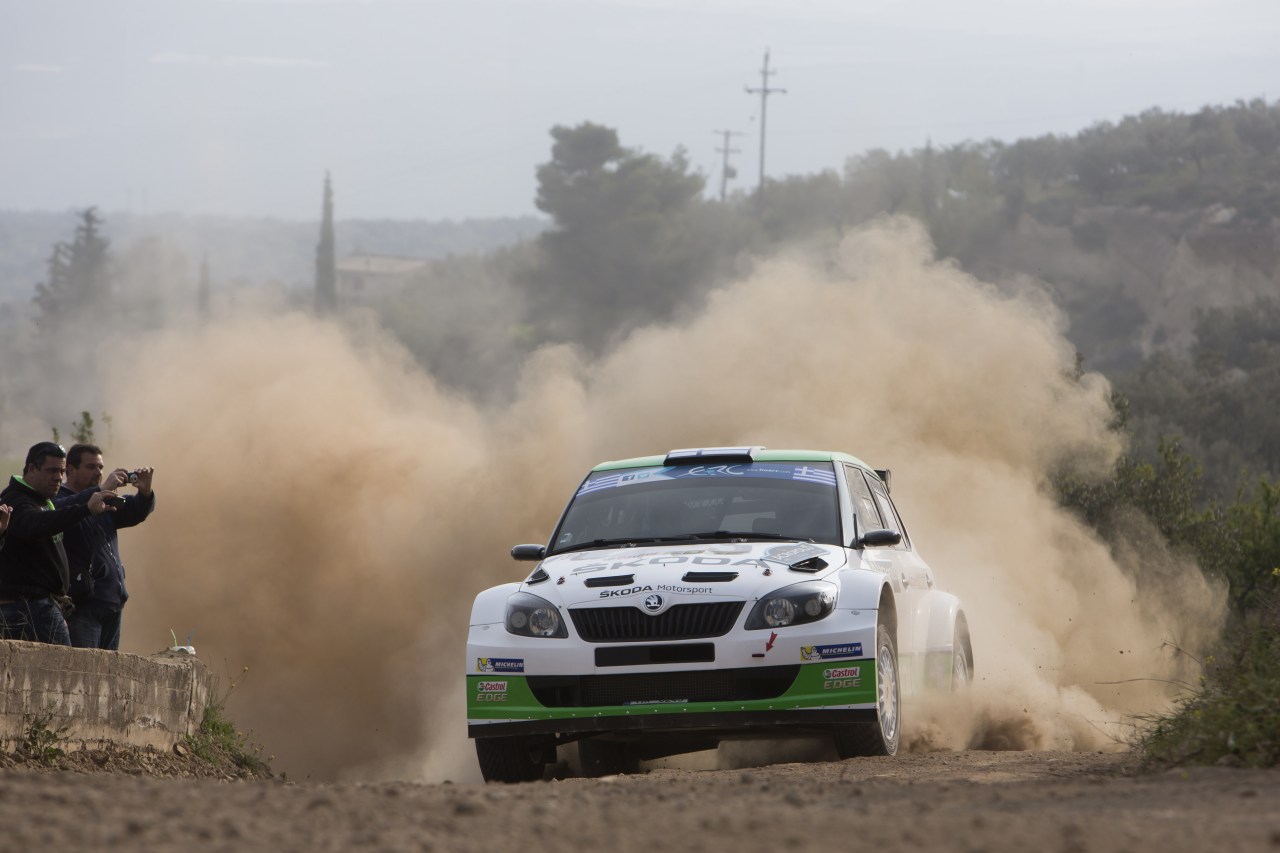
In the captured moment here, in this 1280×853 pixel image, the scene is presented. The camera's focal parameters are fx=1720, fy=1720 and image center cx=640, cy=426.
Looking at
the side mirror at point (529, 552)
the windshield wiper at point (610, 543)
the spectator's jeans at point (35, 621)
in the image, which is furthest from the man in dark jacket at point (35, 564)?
the windshield wiper at point (610, 543)

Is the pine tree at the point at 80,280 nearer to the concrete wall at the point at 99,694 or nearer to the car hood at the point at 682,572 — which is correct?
the concrete wall at the point at 99,694

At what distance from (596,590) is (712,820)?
3205mm

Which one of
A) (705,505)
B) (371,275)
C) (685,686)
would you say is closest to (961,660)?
(705,505)

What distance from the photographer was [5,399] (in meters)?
67.9

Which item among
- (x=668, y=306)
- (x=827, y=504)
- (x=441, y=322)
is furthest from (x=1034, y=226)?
(x=827, y=504)

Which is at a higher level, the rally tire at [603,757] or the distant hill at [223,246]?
the distant hill at [223,246]

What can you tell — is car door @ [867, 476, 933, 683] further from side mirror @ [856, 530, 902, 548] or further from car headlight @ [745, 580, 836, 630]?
car headlight @ [745, 580, 836, 630]

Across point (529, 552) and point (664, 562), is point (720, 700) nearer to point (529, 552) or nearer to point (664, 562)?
point (664, 562)

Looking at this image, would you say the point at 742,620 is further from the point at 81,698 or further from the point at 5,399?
the point at 5,399

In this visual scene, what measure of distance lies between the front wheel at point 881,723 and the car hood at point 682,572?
470mm

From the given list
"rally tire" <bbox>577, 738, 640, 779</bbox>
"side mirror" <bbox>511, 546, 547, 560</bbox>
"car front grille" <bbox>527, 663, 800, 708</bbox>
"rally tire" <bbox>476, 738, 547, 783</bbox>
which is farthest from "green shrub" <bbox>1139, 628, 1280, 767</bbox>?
"side mirror" <bbox>511, 546, 547, 560</bbox>

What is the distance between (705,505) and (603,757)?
145 centimetres

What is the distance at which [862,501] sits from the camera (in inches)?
384

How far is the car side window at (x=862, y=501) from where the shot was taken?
Result: 9.51 metres
